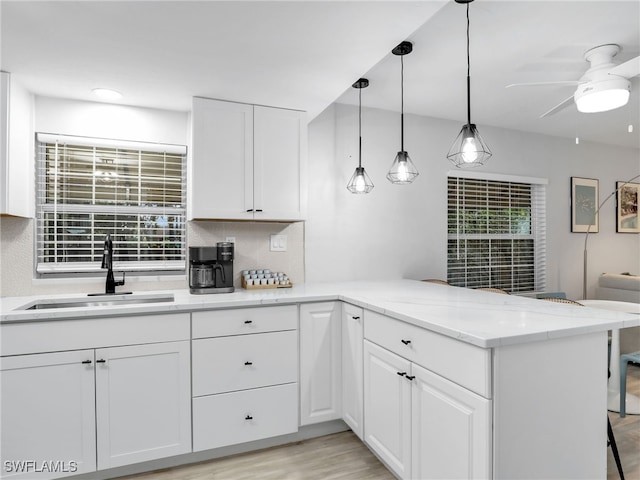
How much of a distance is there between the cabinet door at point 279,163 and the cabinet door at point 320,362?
753 mm

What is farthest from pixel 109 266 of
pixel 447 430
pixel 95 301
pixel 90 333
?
pixel 447 430

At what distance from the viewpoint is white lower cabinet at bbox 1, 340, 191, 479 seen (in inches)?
72.3

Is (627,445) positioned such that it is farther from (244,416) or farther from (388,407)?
(244,416)

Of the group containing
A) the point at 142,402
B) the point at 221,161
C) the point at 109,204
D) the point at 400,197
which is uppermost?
the point at 221,161

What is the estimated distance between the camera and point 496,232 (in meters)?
4.04

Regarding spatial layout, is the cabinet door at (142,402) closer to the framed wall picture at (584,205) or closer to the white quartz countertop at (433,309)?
the white quartz countertop at (433,309)

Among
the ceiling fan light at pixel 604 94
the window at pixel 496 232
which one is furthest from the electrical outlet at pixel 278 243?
the ceiling fan light at pixel 604 94

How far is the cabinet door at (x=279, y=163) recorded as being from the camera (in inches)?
103

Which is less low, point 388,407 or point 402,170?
point 402,170

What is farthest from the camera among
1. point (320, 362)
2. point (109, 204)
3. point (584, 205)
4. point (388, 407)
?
point (584, 205)

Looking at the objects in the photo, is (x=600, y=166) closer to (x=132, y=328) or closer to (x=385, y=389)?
(x=385, y=389)

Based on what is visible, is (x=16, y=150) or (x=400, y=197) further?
(x=400, y=197)

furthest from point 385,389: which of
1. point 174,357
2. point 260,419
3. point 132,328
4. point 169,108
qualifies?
point 169,108

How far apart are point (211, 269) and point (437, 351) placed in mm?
1602
